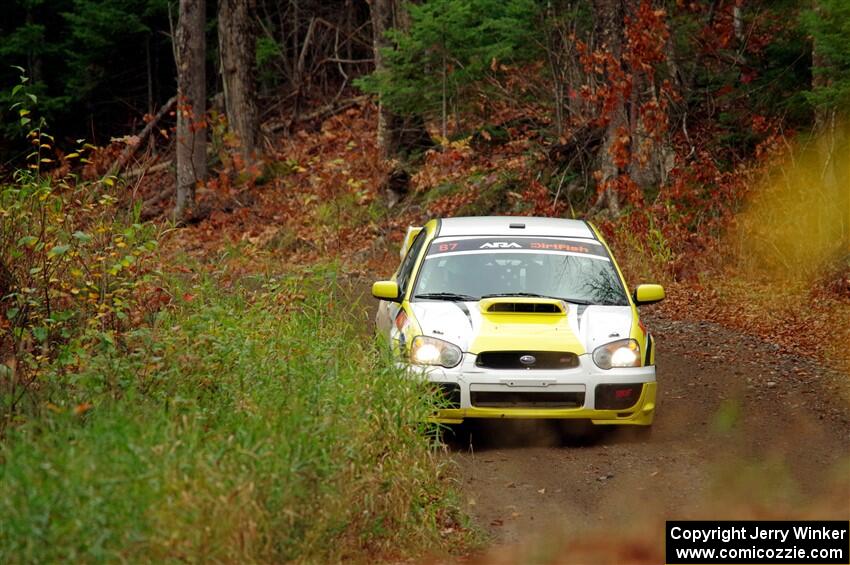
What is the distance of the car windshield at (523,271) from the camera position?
10266 millimetres

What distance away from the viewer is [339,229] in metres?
24.8

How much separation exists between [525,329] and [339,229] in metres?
15.7

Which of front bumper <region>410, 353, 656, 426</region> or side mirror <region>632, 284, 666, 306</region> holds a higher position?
side mirror <region>632, 284, 666, 306</region>

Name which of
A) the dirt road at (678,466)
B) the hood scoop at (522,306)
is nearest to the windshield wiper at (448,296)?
the hood scoop at (522,306)

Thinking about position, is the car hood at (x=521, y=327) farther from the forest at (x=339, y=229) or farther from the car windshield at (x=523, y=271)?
the forest at (x=339, y=229)

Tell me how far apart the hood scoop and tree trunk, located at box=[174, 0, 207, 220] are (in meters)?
18.2


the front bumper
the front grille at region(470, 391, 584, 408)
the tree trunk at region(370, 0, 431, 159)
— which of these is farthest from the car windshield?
the tree trunk at region(370, 0, 431, 159)

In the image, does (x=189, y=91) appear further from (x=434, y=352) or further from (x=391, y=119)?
(x=434, y=352)

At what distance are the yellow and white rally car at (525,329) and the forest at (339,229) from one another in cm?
47

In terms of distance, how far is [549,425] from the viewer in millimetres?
10102

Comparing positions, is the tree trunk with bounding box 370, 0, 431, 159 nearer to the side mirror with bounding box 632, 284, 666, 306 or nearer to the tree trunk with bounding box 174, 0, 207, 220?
the tree trunk with bounding box 174, 0, 207, 220

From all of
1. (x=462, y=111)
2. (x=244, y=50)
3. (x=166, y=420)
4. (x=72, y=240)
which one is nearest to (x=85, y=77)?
(x=244, y=50)

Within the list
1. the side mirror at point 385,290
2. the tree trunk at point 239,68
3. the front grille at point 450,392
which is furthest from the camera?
the tree trunk at point 239,68

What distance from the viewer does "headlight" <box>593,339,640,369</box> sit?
30.7ft
